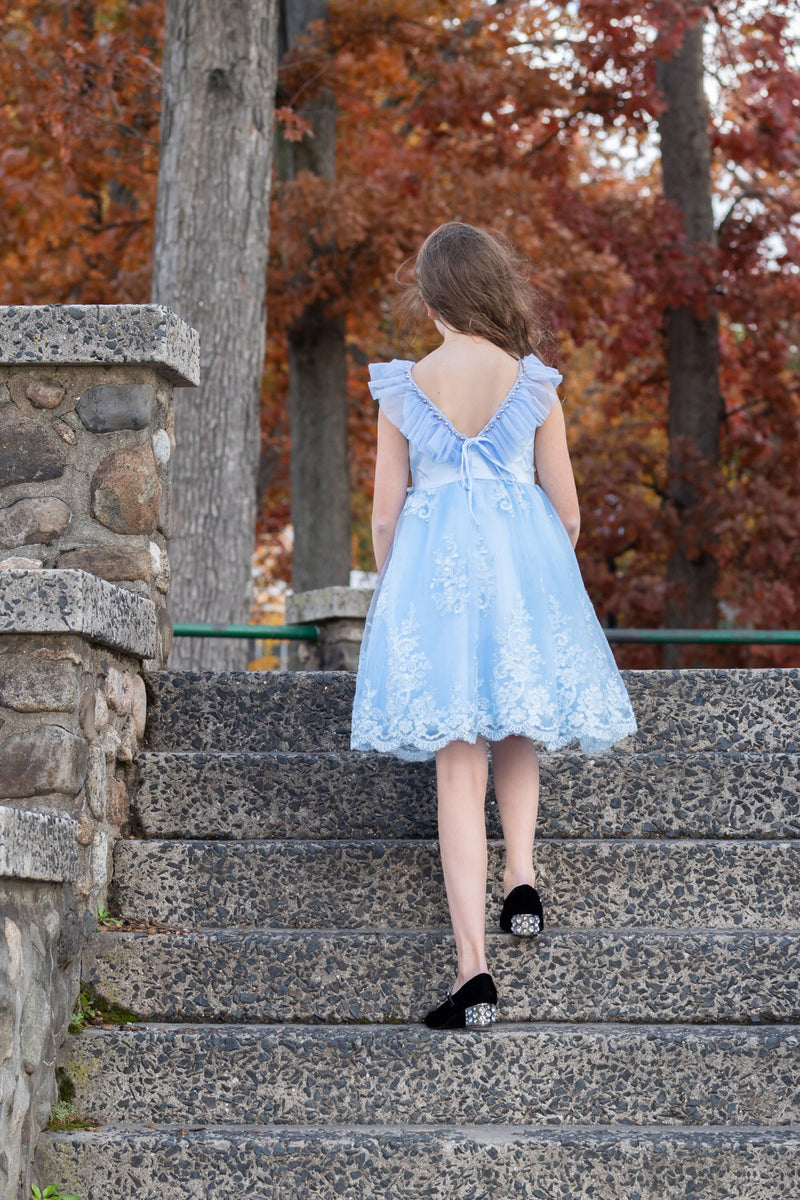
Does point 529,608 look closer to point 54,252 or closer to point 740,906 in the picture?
point 740,906

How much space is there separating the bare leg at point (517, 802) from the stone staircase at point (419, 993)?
7.1 inches

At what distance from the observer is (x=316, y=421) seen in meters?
10.5

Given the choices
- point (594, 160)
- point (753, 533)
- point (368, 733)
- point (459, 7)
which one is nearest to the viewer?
point (368, 733)

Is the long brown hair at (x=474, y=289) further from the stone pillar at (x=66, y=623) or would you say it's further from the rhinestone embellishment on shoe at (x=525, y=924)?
the rhinestone embellishment on shoe at (x=525, y=924)

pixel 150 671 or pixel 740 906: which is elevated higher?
pixel 150 671

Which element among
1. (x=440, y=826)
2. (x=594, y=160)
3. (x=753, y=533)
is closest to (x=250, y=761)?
(x=440, y=826)

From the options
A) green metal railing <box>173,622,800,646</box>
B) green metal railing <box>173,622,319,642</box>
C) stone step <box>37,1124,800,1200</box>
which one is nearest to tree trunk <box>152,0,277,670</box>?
green metal railing <box>173,622,800,646</box>

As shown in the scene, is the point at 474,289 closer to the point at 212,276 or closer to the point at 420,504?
the point at 420,504

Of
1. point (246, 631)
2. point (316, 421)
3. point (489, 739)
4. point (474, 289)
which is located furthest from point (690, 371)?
point (489, 739)

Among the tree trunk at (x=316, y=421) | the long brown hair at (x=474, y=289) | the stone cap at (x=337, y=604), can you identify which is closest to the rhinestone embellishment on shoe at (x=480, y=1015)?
the long brown hair at (x=474, y=289)

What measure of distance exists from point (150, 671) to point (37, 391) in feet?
2.89

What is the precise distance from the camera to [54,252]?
41.0 ft

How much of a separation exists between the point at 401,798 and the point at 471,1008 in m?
0.82

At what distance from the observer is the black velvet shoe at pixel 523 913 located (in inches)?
141
